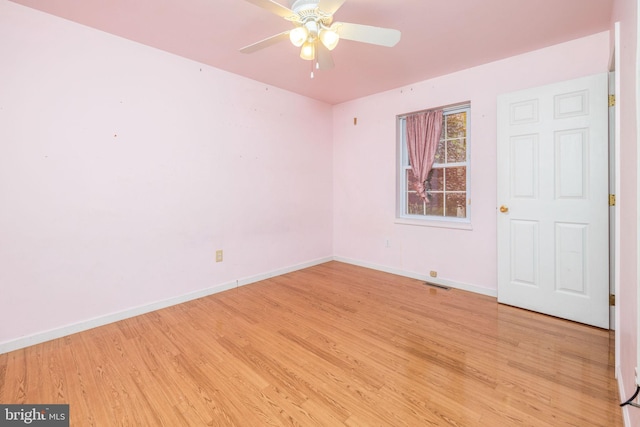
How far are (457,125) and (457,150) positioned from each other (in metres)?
0.30

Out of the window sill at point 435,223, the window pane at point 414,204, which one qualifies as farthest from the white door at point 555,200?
the window pane at point 414,204

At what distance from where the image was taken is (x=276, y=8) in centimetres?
169

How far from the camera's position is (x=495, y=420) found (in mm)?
1467

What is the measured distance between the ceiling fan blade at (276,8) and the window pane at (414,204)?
2.70 metres

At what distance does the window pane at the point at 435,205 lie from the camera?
3.68 m

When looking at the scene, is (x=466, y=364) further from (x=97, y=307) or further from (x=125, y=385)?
(x=97, y=307)

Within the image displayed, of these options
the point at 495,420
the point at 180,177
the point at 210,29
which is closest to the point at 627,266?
the point at 495,420

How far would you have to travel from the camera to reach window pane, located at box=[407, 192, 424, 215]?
12.7 feet

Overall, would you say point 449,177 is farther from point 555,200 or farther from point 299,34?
point 299,34

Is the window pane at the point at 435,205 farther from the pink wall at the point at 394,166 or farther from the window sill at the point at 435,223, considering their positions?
the pink wall at the point at 394,166

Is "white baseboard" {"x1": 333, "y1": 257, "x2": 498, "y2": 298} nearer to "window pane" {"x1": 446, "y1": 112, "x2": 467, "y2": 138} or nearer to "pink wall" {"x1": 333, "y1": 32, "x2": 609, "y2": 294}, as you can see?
"pink wall" {"x1": 333, "y1": 32, "x2": 609, "y2": 294}

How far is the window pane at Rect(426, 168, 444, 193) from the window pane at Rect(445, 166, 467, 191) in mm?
76

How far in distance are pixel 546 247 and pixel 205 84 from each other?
372cm

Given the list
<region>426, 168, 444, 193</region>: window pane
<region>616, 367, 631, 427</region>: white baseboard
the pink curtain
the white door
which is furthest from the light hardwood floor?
the pink curtain
